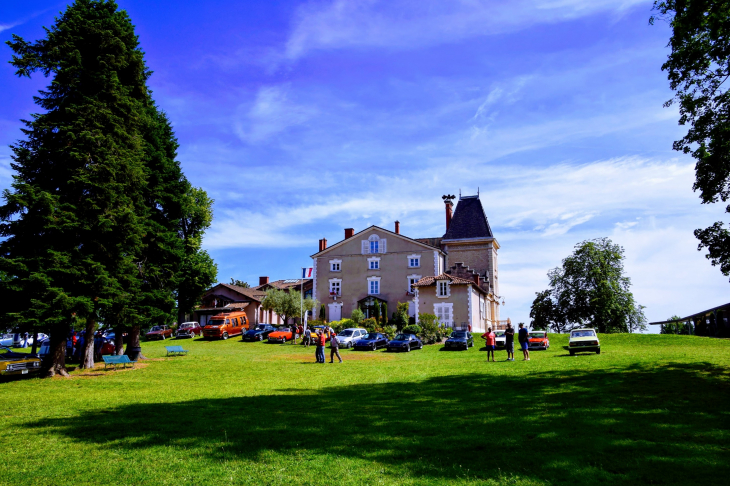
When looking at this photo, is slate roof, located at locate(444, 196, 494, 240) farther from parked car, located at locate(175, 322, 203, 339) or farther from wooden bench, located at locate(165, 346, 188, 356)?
wooden bench, located at locate(165, 346, 188, 356)

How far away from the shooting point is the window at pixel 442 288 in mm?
47562

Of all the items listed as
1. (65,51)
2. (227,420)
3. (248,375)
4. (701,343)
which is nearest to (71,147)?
(65,51)

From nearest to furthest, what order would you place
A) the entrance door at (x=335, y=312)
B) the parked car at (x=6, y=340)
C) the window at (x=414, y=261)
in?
1. the parked car at (x=6, y=340)
2. the window at (x=414, y=261)
3. the entrance door at (x=335, y=312)

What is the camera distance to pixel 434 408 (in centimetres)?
1204

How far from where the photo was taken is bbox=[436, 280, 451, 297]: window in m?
47.6

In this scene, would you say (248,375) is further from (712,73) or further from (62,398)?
(712,73)

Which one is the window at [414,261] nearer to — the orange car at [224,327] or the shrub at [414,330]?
the shrub at [414,330]

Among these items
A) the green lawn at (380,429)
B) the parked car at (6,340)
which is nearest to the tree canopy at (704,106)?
the green lawn at (380,429)

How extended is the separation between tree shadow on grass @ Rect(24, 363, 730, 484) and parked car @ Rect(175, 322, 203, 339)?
120 feet

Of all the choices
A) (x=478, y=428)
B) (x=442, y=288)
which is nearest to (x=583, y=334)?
(x=442, y=288)

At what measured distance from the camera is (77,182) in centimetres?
2161

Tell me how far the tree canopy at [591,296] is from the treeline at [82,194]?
4891cm

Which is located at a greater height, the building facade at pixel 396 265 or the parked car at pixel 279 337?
the building facade at pixel 396 265

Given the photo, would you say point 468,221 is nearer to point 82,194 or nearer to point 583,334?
point 583,334
